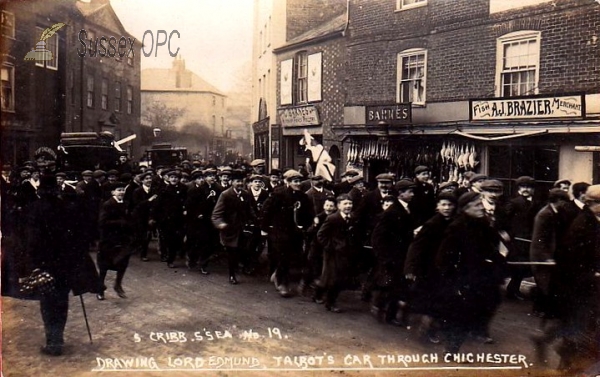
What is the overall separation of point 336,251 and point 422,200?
1.55m

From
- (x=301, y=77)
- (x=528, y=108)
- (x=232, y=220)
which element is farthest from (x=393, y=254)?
(x=301, y=77)

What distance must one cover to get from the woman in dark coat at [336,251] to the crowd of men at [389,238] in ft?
0.05

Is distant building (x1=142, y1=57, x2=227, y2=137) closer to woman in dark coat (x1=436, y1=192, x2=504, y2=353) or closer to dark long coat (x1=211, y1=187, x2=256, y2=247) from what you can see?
dark long coat (x1=211, y1=187, x2=256, y2=247)

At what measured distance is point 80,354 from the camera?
199 inches

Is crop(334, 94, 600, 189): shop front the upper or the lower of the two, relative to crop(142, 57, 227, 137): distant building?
lower

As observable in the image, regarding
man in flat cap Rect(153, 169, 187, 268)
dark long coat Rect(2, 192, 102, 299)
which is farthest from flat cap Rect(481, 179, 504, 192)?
man in flat cap Rect(153, 169, 187, 268)

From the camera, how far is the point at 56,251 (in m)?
5.31

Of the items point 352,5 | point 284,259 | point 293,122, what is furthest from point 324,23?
point 284,259

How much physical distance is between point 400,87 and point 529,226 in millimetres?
4190

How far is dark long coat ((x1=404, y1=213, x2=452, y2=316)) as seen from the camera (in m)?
4.99

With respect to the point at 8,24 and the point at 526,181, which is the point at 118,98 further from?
the point at 526,181

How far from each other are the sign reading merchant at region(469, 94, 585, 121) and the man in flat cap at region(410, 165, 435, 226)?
6.36ft

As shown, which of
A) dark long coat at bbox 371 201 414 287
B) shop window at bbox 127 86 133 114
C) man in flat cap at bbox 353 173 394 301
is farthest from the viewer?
shop window at bbox 127 86 133 114

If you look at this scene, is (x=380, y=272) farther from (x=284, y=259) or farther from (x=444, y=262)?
(x=284, y=259)
